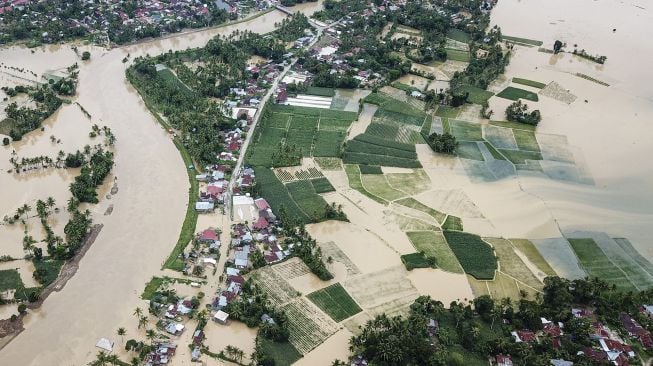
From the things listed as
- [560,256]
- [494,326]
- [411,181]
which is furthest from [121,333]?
[560,256]

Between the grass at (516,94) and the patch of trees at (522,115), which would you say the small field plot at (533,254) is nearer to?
the patch of trees at (522,115)

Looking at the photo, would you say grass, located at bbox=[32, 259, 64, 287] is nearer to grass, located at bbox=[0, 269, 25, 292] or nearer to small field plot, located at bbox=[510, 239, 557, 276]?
grass, located at bbox=[0, 269, 25, 292]

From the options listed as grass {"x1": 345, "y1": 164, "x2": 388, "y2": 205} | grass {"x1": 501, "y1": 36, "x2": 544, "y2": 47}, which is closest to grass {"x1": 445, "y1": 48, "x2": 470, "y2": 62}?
grass {"x1": 501, "y1": 36, "x2": 544, "y2": 47}

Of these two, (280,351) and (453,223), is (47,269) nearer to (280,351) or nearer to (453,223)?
(280,351)

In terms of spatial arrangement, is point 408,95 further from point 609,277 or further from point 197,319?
point 197,319

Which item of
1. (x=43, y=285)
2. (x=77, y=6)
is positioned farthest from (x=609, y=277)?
(x=77, y=6)

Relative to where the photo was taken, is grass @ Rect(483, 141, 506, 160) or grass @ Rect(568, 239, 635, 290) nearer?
grass @ Rect(568, 239, 635, 290)
